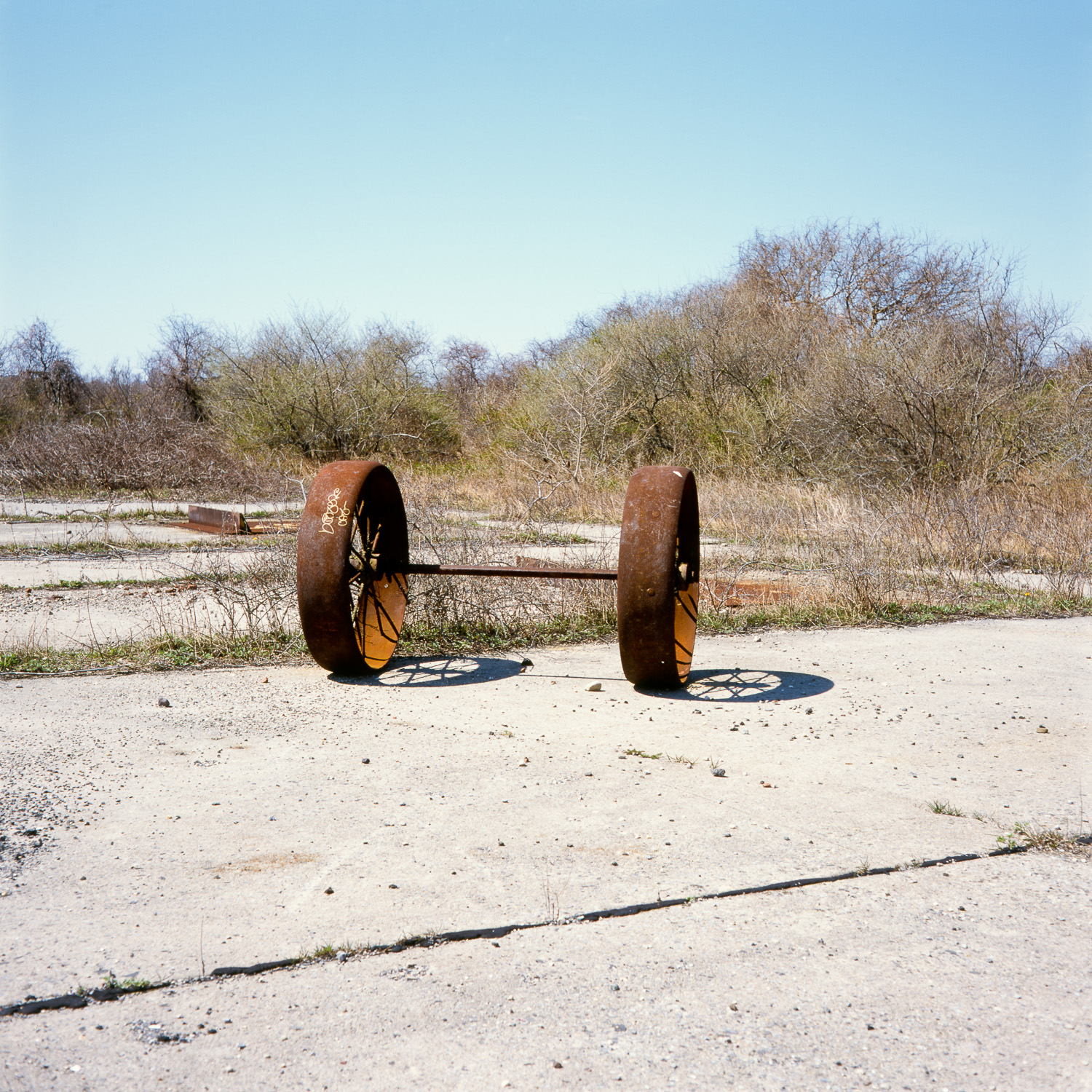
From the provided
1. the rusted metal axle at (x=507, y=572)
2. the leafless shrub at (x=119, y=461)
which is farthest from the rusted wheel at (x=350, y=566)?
the leafless shrub at (x=119, y=461)

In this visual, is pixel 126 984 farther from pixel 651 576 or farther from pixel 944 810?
pixel 651 576

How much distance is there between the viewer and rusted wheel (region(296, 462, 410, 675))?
5.55 meters

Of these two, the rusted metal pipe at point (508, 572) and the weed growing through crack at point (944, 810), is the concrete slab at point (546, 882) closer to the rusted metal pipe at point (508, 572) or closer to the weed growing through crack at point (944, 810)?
the weed growing through crack at point (944, 810)

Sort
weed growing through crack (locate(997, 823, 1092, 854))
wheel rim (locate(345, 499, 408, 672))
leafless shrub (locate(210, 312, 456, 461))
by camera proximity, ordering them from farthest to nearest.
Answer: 1. leafless shrub (locate(210, 312, 456, 461))
2. wheel rim (locate(345, 499, 408, 672))
3. weed growing through crack (locate(997, 823, 1092, 854))

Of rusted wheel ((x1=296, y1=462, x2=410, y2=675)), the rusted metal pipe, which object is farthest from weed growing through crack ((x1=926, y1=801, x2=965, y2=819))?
rusted wheel ((x1=296, y1=462, x2=410, y2=675))

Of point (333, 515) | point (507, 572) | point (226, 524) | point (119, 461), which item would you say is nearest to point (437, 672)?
point (507, 572)

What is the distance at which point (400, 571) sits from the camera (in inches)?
254

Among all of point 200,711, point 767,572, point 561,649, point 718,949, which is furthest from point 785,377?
point 718,949

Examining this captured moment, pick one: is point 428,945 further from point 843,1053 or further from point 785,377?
point 785,377

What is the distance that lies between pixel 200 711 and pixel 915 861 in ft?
12.5

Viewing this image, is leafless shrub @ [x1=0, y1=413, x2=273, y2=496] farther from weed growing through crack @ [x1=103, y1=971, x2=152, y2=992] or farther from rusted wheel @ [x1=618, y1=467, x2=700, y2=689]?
weed growing through crack @ [x1=103, y1=971, x2=152, y2=992]

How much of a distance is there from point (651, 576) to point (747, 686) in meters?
1.29

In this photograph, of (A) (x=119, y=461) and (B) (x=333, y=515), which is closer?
(B) (x=333, y=515)

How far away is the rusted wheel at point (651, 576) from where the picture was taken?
17.2ft
